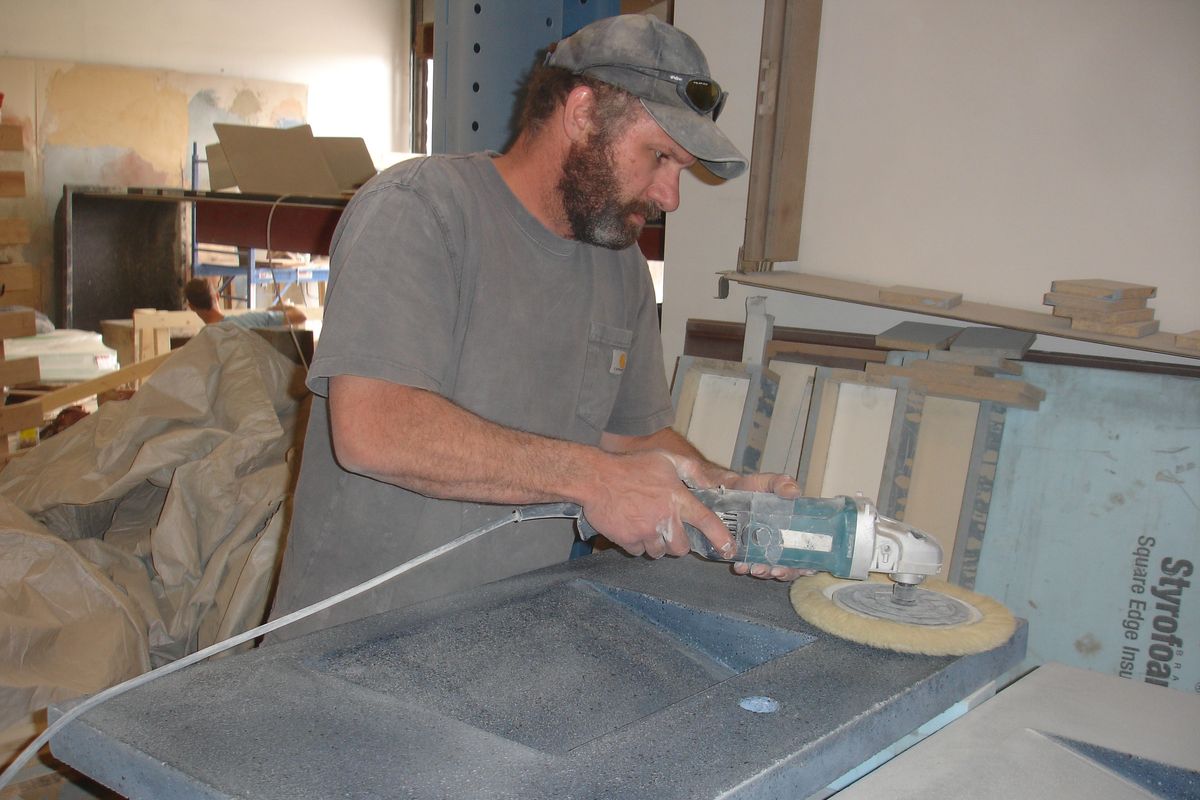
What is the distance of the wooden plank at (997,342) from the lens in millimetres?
2605

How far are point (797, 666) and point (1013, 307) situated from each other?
1.91 metres

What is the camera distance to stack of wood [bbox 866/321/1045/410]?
102 inches

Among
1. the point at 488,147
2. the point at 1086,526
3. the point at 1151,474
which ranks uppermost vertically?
the point at 488,147

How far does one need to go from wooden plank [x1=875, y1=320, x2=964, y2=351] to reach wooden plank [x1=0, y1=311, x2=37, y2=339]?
301cm

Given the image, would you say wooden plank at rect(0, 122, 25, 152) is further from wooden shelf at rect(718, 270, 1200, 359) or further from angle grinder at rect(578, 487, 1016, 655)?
angle grinder at rect(578, 487, 1016, 655)

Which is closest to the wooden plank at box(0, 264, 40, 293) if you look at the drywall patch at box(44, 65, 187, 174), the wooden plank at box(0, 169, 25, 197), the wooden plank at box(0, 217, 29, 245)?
the wooden plank at box(0, 217, 29, 245)

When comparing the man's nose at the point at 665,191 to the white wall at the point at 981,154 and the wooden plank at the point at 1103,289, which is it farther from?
the white wall at the point at 981,154

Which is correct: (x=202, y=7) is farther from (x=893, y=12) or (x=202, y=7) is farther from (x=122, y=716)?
(x=122, y=716)

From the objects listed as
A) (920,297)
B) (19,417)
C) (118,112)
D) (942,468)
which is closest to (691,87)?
(920,297)

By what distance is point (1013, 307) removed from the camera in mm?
2777

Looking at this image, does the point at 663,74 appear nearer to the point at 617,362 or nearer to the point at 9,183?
the point at 617,362

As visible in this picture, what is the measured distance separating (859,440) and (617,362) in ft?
3.83

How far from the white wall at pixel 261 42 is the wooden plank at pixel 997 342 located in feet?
24.1

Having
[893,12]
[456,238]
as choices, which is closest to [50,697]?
[456,238]
